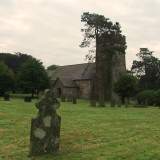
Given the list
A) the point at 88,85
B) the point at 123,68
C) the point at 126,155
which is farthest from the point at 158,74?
the point at 126,155

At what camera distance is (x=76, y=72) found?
161 feet

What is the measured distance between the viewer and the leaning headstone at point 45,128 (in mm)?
5191

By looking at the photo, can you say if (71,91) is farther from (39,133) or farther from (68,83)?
(39,133)

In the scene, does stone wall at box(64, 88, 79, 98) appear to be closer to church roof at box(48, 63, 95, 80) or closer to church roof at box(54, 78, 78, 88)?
church roof at box(54, 78, 78, 88)

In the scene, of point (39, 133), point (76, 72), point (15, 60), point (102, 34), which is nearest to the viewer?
point (39, 133)

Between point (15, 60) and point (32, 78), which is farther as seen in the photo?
point (15, 60)

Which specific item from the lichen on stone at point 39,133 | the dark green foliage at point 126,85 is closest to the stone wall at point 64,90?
the dark green foliage at point 126,85

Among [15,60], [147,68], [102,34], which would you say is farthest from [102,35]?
[147,68]

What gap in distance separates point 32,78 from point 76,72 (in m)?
14.8

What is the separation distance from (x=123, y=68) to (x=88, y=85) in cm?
791

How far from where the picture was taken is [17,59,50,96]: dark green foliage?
115 feet

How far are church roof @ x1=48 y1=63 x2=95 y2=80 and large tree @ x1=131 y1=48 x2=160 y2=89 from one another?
24.5 metres

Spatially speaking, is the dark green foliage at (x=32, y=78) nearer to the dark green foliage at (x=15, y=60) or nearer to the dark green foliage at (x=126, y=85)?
the dark green foliage at (x=126, y=85)

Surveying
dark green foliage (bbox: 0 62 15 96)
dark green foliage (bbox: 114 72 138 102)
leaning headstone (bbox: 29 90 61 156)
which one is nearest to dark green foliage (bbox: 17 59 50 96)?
dark green foliage (bbox: 0 62 15 96)
